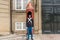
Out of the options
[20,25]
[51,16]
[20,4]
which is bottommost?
[20,25]

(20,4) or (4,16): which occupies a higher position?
(20,4)

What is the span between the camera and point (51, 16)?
49.6 ft

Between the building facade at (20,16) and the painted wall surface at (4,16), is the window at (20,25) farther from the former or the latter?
the painted wall surface at (4,16)

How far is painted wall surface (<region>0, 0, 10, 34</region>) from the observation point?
1425cm

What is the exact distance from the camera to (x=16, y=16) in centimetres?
1498

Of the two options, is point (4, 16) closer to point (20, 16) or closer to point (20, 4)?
point (20, 16)

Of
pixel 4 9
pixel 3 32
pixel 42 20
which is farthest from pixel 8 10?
pixel 42 20

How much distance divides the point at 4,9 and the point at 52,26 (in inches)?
138

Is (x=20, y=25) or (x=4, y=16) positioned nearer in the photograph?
(x=4, y=16)

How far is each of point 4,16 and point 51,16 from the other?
3.24 m

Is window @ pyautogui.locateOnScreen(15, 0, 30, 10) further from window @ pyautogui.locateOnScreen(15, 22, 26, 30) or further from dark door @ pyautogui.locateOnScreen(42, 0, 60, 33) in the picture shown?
dark door @ pyautogui.locateOnScreen(42, 0, 60, 33)

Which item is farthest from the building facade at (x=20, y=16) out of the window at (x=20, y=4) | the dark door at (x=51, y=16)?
the dark door at (x=51, y=16)

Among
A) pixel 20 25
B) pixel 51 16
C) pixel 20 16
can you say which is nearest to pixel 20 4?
pixel 20 16

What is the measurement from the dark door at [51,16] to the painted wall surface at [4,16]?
245 cm
